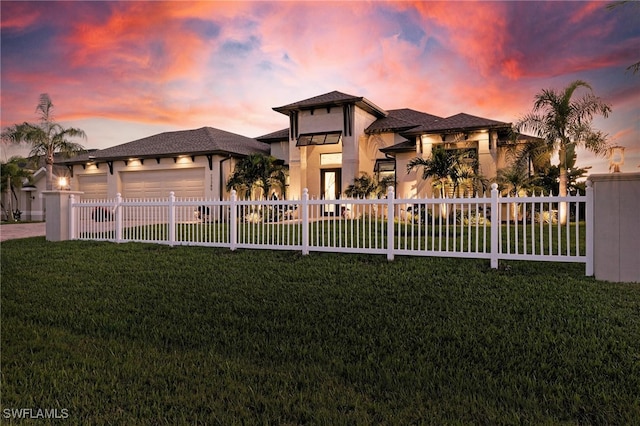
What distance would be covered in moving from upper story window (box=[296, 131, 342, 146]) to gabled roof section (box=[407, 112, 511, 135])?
3688mm

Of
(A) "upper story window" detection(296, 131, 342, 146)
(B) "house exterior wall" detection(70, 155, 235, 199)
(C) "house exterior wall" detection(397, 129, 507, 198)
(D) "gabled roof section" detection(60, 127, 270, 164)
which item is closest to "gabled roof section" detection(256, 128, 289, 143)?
(D) "gabled roof section" detection(60, 127, 270, 164)

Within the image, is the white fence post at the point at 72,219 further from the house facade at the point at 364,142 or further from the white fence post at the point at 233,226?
the house facade at the point at 364,142

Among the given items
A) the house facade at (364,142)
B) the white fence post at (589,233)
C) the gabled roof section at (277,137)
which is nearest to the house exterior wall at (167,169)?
the gabled roof section at (277,137)

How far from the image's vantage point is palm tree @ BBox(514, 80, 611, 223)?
628 inches

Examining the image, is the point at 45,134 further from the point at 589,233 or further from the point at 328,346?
the point at 589,233

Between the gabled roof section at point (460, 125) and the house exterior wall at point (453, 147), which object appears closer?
the gabled roof section at point (460, 125)

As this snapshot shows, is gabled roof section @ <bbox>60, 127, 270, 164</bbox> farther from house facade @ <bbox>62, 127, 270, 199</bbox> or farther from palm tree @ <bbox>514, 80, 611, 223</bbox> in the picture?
palm tree @ <bbox>514, 80, 611, 223</bbox>

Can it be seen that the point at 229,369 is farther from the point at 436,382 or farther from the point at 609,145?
the point at 609,145

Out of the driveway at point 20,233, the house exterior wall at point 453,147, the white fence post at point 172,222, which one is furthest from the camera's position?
the house exterior wall at point 453,147

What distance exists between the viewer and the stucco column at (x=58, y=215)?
1238 cm

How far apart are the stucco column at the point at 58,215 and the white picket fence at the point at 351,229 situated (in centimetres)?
21

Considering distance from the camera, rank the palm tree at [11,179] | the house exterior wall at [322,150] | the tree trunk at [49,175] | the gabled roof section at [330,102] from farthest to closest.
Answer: the palm tree at [11,179] → the tree trunk at [49,175] → the house exterior wall at [322,150] → the gabled roof section at [330,102]

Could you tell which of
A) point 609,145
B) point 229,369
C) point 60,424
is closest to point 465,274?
point 229,369

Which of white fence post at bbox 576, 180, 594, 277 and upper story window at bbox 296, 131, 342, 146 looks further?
upper story window at bbox 296, 131, 342, 146
